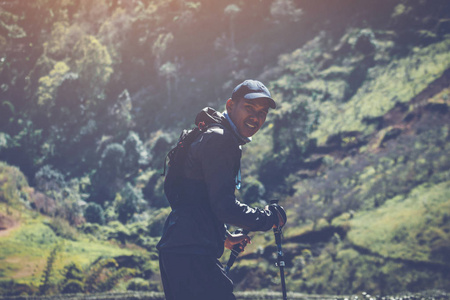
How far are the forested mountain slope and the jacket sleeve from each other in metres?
8.06

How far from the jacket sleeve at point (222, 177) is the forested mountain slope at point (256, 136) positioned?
8064 millimetres

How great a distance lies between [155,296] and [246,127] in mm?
7678

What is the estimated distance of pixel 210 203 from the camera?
111 inches

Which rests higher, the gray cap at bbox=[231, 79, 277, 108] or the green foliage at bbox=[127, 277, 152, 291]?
the gray cap at bbox=[231, 79, 277, 108]

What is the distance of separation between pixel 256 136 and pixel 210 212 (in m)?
18.1

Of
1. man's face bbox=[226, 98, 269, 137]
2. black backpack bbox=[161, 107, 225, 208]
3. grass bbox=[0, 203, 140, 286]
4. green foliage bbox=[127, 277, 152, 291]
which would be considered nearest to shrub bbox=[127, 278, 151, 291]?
green foliage bbox=[127, 277, 152, 291]

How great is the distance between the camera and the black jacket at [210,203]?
2752mm

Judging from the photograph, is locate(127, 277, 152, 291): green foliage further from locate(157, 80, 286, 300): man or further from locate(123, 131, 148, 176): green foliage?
locate(123, 131, 148, 176): green foliage

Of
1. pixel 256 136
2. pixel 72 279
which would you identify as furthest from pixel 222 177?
pixel 256 136

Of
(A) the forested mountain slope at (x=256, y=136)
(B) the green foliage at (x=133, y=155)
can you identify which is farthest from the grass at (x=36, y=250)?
(B) the green foliage at (x=133, y=155)

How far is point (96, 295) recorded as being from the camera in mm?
10859

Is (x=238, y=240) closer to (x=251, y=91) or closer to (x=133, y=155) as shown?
(x=251, y=91)

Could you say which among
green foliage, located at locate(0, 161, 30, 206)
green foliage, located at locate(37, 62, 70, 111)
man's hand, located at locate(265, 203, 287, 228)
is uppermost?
green foliage, located at locate(37, 62, 70, 111)

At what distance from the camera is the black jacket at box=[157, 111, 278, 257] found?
2.75 m
